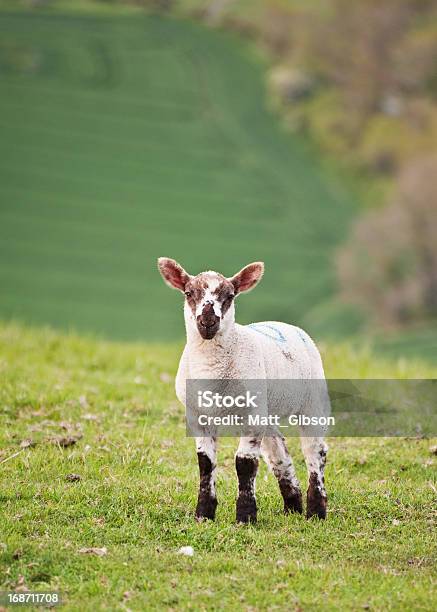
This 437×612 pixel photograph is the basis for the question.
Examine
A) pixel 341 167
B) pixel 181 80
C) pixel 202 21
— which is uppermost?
pixel 202 21

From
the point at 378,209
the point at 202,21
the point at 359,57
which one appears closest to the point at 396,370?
the point at 378,209

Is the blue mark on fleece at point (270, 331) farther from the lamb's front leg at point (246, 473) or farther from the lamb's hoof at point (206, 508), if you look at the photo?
the lamb's hoof at point (206, 508)

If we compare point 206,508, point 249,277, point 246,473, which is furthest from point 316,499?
point 249,277

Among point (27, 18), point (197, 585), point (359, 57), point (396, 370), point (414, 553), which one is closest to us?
point (197, 585)

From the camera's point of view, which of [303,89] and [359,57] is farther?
[359,57]

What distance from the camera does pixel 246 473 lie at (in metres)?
7.72

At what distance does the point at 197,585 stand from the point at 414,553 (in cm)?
192

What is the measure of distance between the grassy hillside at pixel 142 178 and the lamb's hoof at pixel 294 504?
32572 millimetres

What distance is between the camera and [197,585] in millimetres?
6824

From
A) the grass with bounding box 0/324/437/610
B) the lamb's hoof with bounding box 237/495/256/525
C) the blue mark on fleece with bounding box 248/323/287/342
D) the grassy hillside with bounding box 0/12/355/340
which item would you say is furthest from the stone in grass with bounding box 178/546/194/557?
the grassy hillside with bounding box 0/12/355/340

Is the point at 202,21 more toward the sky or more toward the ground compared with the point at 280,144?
more toward the sky

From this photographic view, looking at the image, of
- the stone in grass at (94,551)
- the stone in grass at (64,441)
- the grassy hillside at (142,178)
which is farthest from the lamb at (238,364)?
the grassy hillside at (142,178)

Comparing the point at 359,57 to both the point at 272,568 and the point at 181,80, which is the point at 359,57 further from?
the point at 272,568

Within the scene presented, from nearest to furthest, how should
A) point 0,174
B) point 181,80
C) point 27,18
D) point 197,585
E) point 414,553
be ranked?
1. point 197,585
2. point 414,553
3. point 0,174
4. point 27,18
5. point 181,80
